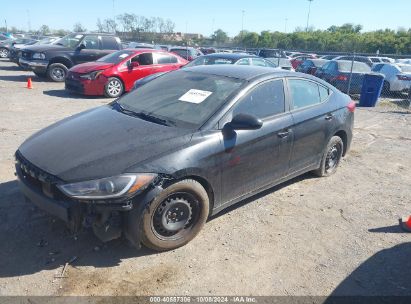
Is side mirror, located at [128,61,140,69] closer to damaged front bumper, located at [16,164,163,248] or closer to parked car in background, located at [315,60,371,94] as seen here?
parked car in background, located at [315,60,371,94]

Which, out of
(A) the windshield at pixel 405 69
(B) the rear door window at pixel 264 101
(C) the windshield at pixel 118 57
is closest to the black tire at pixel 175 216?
(B) the rear door window at pixel 264 101

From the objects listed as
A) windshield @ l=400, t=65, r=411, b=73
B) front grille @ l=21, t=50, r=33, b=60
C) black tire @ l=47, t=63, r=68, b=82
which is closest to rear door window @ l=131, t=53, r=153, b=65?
black tire @ l=47, t=63, r=68, b=82

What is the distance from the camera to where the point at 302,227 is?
3.94 metres

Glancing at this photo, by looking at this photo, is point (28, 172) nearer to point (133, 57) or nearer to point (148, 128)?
point (148, 128)

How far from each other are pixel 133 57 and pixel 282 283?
32.1 ft

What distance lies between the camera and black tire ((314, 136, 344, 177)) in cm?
516

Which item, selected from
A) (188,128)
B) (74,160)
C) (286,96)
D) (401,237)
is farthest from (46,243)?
(401,237)

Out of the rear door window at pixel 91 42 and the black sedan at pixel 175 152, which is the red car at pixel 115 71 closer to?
the rear door window at pixel 91 42

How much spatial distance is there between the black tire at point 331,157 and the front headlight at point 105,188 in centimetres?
319

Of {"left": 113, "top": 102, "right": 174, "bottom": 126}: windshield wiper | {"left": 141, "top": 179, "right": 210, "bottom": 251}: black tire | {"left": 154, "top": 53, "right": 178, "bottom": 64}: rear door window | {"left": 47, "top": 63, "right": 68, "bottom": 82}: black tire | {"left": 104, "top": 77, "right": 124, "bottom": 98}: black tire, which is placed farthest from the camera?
{"left": 47, "top": 63, "right": 68, "bottom": 82}: black tire

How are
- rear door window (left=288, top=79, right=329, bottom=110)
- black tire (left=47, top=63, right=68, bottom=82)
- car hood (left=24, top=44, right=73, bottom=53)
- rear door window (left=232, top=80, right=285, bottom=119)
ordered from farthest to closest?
black tire (left=47, top=63, right=68, bottom=82) → car hood (left=24, top=44, right=73, bottom=53) → rear door window (left=288, top=79, right=329, bottom=110) → rear door window (left=232, top=80, right=285, bottom=119)

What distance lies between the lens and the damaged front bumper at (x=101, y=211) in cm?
286

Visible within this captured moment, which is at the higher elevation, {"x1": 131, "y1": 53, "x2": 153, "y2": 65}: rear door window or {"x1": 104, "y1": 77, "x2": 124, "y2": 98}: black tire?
{"x1": 131, "y1": 53, "x2": 153, "y2": 65}: rear door window

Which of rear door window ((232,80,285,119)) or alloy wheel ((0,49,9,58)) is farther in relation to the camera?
alloy wheel ((0,49,9,58))
